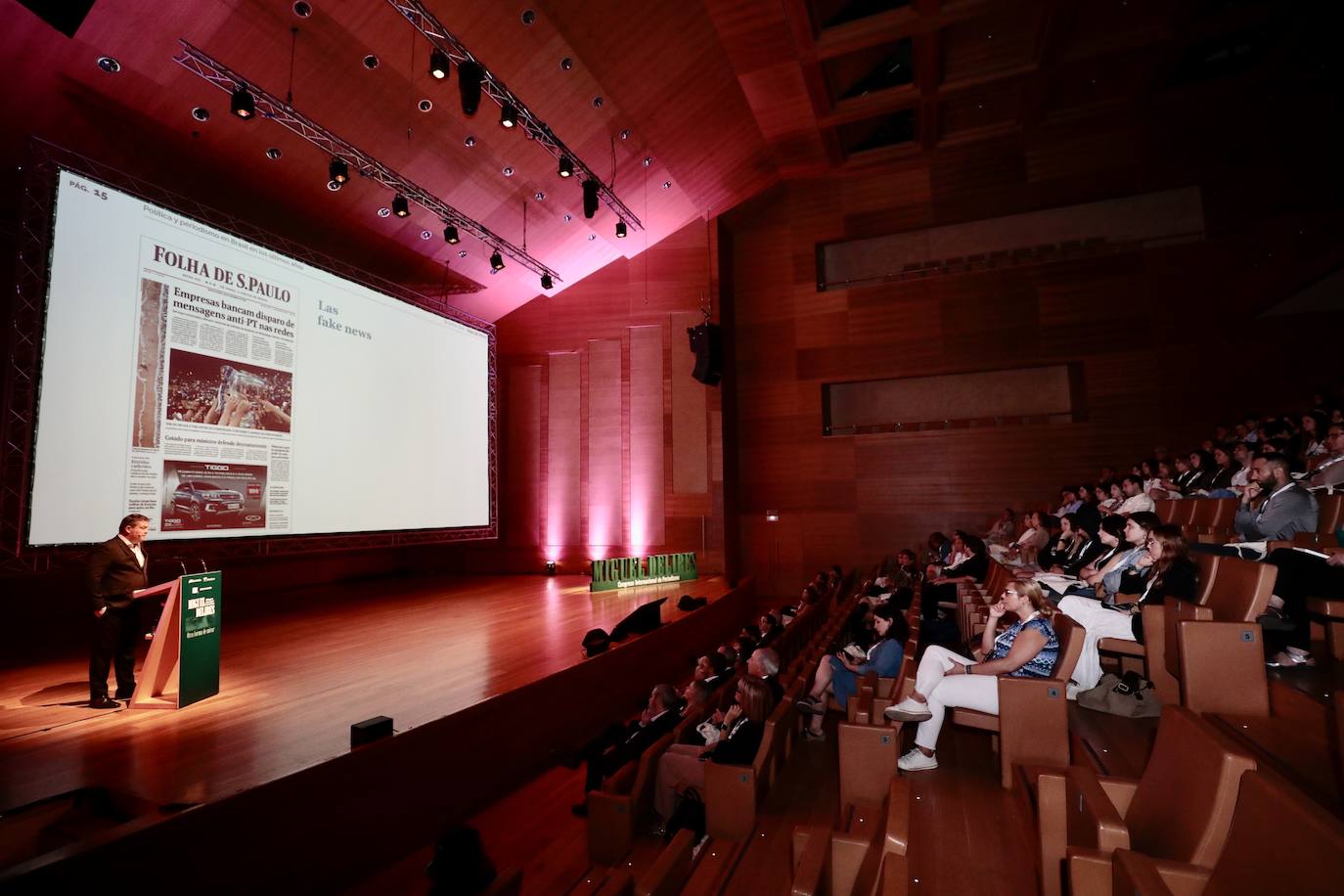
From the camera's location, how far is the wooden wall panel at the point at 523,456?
8.54 meters

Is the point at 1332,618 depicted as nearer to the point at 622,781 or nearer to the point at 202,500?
the point at 622,781

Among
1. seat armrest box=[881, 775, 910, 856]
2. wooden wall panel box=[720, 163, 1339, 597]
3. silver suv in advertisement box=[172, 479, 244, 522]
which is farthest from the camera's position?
wooden wall panel box=[720, 163, 1339, 597]

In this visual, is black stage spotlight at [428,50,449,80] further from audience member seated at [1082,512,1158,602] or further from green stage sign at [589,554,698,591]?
audience member seated at [1082,512,1158,602]

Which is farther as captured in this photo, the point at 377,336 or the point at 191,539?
the point at 377,336

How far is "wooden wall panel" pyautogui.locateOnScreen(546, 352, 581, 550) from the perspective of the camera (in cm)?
841

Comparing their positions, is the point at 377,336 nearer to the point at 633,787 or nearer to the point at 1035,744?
the point at 633,787

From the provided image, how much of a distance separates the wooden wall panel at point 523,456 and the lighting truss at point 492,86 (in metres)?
3.04

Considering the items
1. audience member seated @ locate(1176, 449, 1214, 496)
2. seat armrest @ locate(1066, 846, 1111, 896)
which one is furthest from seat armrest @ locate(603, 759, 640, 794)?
audience member seated @ locate(1176, 449, 1214, 496)

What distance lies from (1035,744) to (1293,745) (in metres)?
0.57

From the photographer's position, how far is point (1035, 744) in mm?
1877

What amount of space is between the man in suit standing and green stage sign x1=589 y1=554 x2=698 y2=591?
4149 millimetres

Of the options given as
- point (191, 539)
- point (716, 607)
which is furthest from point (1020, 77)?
point (191, 539)

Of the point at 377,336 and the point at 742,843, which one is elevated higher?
the point at 377,336

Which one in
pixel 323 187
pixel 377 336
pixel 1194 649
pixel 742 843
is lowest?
pixel 742 843
